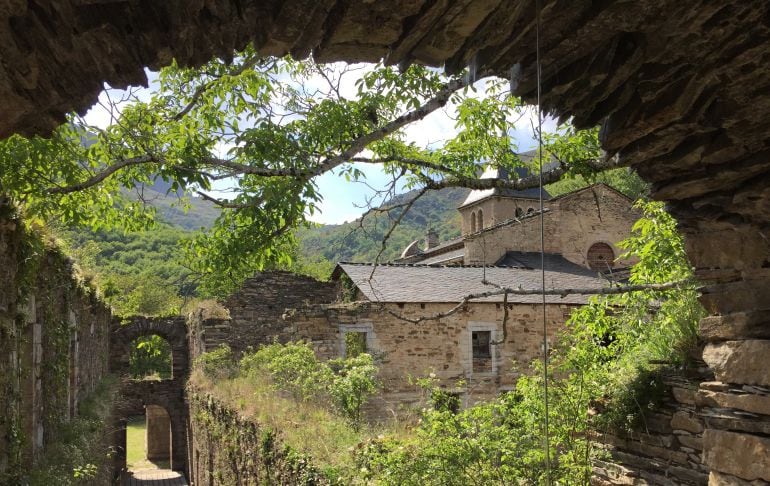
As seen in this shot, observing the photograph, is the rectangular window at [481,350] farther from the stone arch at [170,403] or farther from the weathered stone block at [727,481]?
the weathered stone block at [727,481]

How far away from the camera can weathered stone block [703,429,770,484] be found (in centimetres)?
283

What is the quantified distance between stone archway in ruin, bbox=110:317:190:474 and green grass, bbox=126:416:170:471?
2638 millimetres

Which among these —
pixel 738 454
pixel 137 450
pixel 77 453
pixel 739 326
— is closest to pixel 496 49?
pixel 739 326

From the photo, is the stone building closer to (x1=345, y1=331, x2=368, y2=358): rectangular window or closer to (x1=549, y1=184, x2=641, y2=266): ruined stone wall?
(x1=345, y1=331, x2=368, y2=358): rectangular window

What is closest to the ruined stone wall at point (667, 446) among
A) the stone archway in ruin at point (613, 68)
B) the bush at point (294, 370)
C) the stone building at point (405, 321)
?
the stone archway in ruin at point (613, 68)

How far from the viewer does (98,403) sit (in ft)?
41.6

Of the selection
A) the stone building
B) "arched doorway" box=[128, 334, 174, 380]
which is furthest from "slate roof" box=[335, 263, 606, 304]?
"arched doorway" box=[128, 334, 174, 380]

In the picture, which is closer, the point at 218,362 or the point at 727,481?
the point at 727,481

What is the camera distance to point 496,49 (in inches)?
101

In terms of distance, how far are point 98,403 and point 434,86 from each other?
33.9ft

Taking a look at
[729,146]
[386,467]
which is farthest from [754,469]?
[386,467]

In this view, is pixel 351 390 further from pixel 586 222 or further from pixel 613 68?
pixel 586 222

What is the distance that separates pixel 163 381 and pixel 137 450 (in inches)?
319

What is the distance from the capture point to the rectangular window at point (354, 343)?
15.3 m
